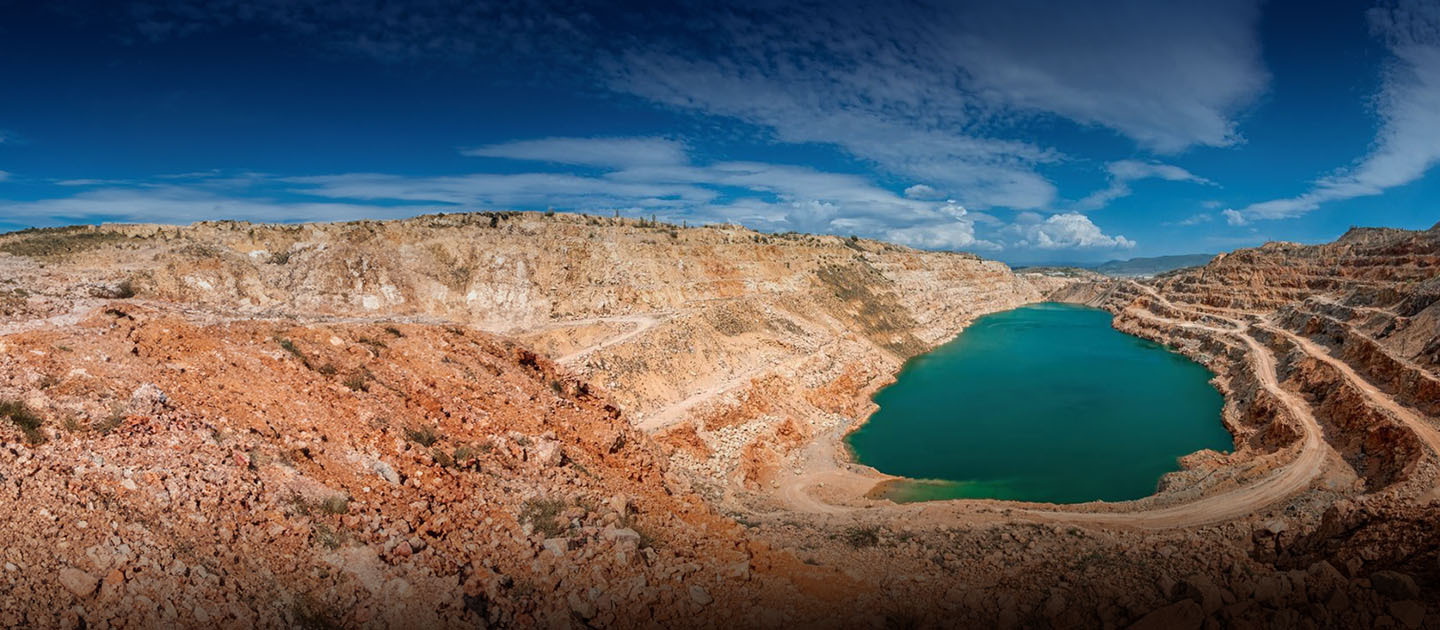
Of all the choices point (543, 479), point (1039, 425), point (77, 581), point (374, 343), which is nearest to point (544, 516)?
point (543, 479)

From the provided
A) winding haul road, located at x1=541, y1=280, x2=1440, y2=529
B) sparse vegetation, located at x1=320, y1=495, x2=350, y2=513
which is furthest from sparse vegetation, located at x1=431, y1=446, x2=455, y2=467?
winding haul road, located at x1=541, y1=280, x2=1440, y2=529

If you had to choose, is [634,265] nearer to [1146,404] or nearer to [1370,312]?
[1146,404]

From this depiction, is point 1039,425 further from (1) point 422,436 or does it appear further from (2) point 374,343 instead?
(2) point 374,343

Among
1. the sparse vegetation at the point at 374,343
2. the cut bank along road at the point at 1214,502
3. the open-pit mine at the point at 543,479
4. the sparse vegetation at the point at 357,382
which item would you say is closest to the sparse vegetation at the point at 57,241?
the open-pit mine at the point at 543,479

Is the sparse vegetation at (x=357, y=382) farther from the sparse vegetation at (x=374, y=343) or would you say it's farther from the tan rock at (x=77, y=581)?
the tan rock at (x=77, y=581)

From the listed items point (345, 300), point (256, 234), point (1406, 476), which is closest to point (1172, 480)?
point (1406, 476)

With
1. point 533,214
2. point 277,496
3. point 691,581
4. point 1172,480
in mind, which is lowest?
point 1172,480
